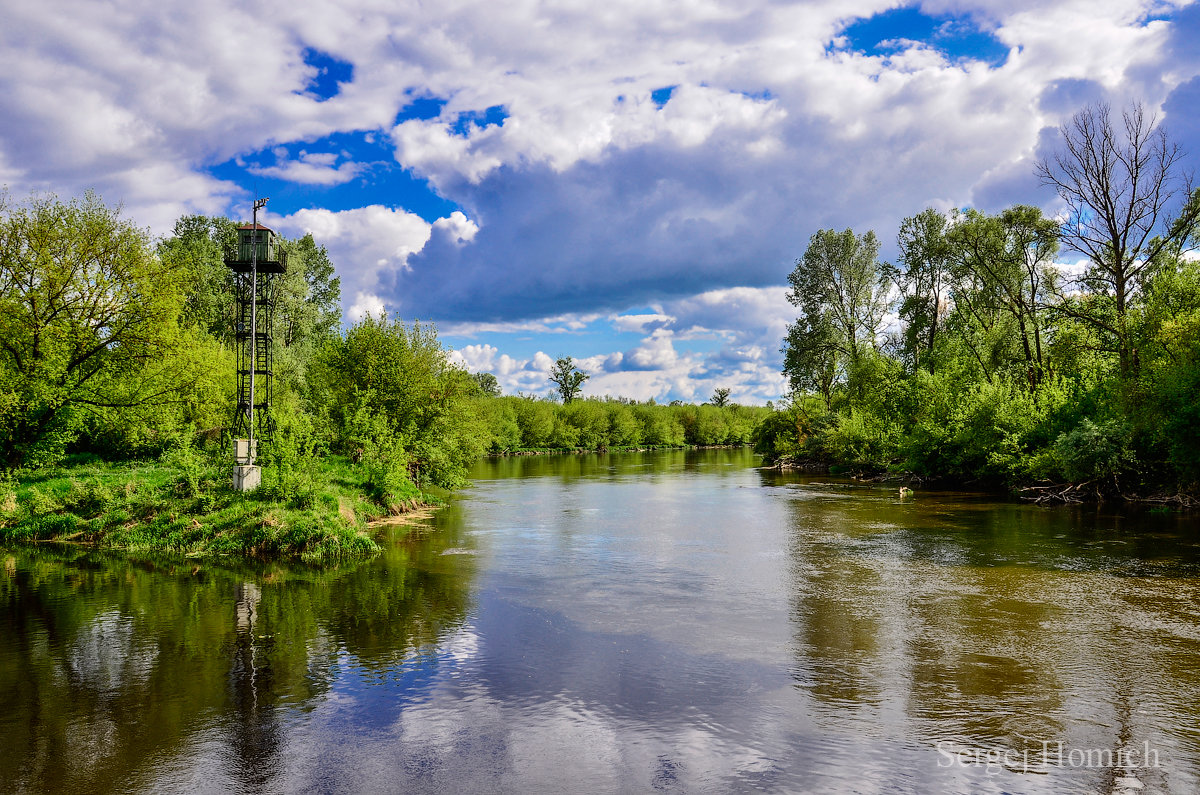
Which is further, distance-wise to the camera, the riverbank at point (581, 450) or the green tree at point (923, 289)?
the riverbank at point (581, 450)

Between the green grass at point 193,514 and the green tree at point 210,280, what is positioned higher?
the green tree at point 210,280

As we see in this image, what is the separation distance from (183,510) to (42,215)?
1551 centimetres

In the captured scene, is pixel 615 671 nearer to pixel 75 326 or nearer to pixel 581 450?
pixel 75 326

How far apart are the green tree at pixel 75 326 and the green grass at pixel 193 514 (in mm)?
3038

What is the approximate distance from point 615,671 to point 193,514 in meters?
18.4

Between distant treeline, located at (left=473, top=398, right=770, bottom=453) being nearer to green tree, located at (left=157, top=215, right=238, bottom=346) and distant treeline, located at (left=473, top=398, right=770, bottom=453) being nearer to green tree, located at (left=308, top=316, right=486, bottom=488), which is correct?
green tree, located at (left=157, top=215, right=238, bottom=346)

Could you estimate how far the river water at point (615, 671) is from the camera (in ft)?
28.1

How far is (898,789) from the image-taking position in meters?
7.98

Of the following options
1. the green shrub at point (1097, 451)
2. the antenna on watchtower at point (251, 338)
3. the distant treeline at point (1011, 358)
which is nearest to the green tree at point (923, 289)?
the distant treeline at point (1011, 358)

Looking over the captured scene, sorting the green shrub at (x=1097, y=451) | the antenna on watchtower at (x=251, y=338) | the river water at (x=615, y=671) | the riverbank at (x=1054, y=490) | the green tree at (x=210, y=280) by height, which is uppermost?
the green tree at (x=210, y=280)

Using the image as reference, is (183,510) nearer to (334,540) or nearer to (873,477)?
(334,540)

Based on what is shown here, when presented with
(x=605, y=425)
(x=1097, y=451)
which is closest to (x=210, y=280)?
(x=1097, y=451)

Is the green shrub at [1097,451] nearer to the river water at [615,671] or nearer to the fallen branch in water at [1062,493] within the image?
the fallen branch in water at [1062,493]

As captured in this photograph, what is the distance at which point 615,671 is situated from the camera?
11961 millimetres
